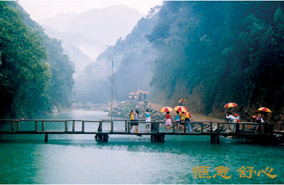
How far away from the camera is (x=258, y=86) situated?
33.2m

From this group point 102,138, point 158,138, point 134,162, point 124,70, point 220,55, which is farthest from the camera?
→ point 124,70

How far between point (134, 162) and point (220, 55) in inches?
1203

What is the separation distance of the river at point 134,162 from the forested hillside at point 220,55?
8.76m

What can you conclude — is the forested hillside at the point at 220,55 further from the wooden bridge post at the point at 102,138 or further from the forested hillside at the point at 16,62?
the forested hillside at the point at 16,62

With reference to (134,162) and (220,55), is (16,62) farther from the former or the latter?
(220,55)

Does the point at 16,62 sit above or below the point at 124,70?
below

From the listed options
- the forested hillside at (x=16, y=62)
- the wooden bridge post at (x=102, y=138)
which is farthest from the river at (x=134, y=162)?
the forested hillside at (x=16, y=62)

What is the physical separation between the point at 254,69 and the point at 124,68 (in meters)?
89.9

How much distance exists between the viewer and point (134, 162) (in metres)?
19.4

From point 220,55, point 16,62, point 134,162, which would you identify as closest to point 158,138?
point 134,162

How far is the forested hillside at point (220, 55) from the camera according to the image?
3138cm

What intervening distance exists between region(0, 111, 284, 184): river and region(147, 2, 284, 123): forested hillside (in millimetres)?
8759

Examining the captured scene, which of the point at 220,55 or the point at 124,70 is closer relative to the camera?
the point at 220,55

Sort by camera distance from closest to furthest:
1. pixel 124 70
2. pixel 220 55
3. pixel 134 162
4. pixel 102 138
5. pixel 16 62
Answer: pixel 134 162
pixel 102 138
pixel 16 62
pixel 220 55
pixel 124 70
